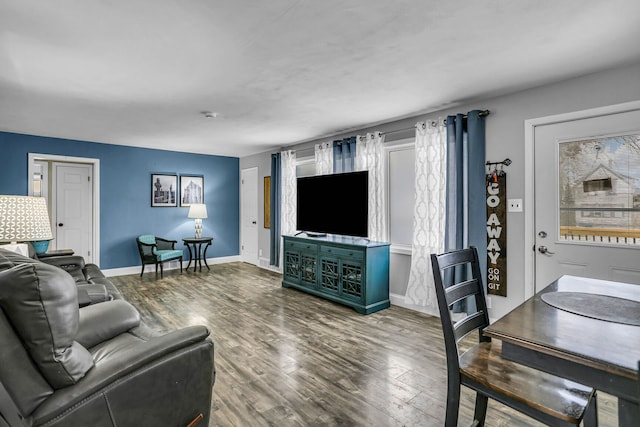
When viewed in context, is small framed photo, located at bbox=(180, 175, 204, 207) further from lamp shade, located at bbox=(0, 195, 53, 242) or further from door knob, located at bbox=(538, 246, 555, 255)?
door knob, located at bbox=(538, 246, 555, 255)

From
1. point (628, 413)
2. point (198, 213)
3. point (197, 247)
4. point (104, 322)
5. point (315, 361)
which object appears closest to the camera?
point (628, 413)

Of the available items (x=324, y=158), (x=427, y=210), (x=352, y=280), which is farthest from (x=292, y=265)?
(x=427, y=210)

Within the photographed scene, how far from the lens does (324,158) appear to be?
16.3ft

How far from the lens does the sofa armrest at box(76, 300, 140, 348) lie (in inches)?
71.8

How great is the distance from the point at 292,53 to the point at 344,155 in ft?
7.70

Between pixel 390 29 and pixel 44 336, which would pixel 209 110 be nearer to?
pixel 390 29

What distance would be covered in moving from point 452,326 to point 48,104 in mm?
4366

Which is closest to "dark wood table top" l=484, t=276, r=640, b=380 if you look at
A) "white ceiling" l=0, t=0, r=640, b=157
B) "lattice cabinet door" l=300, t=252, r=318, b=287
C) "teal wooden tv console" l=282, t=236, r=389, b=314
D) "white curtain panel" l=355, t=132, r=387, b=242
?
"white ceiling" l=0, t=0, r=640, b=157

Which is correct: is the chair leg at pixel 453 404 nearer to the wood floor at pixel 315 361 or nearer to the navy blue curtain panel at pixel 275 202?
the wood floor at pixel 315 361

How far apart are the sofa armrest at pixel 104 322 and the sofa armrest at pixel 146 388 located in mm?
590

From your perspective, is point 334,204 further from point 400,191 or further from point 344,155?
point 400,191

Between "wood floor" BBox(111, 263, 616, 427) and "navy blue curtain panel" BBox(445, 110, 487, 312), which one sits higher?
"navy blue curtain panel" BBox(445, 110, 487, 312)

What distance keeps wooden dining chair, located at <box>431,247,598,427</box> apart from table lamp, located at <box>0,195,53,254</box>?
281 centimetres

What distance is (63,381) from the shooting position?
3.75ft
